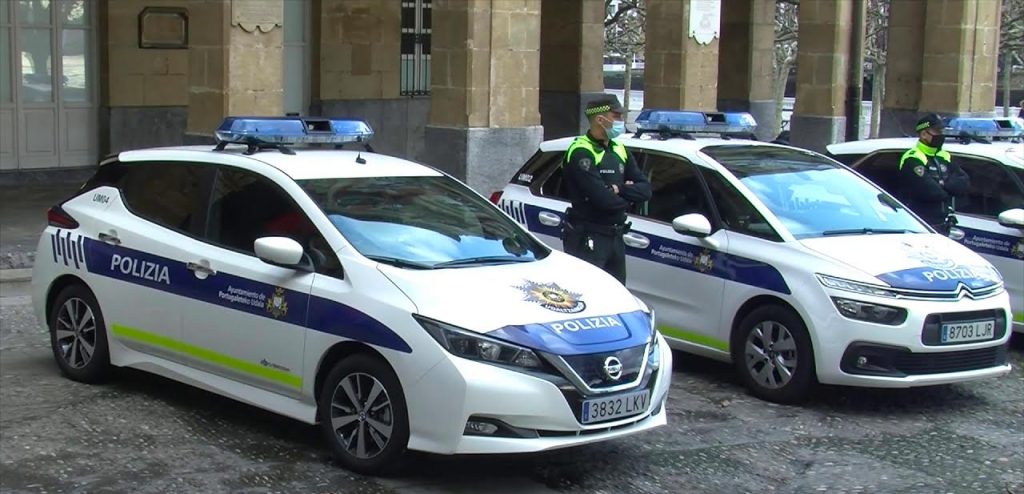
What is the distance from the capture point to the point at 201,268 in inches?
283

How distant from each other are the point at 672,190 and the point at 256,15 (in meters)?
6.97

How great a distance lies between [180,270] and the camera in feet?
23.9

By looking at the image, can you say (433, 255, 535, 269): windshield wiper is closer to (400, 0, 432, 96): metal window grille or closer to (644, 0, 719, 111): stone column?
(644, 0, 719, 111): stone column

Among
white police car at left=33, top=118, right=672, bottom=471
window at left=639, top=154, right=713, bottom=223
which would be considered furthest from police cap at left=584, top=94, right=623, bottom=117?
white police car at left=33, top=118, right=672, bottom=471

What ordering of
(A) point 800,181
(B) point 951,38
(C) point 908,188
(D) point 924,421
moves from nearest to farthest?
(D) point 924,421
(A) point 800,181
(C) point 908,188
(B) point 951,38

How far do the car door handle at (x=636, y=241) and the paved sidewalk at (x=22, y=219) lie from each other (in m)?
5.69

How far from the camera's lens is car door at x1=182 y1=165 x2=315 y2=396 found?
6734mm

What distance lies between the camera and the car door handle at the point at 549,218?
32.1ft

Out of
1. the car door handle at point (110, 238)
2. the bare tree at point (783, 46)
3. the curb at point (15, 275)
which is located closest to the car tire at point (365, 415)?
the car door handle at point (110, 238)

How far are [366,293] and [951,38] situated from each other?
57.2 feet

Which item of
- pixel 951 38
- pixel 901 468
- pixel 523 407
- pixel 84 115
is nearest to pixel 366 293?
pixel 523 407

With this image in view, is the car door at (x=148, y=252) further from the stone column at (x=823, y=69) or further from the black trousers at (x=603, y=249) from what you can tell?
the stone column at (x=823, y=69)

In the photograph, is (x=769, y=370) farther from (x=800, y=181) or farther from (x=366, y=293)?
(x=366, y=293)

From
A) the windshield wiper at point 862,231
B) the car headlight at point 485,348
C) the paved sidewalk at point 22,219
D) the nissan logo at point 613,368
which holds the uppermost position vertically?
the windshield wiper at point 862,231
